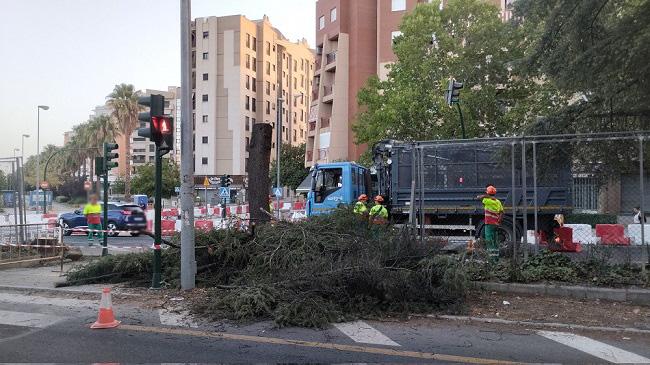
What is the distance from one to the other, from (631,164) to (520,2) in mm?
4311

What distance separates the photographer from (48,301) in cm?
944

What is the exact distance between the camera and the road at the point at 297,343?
19.7 ft

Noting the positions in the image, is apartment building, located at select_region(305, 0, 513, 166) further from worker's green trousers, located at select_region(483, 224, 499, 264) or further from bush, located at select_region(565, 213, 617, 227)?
worker's green trousers, located at select_region(483, 224, 499, 264)

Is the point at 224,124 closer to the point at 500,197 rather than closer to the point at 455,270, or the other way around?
the point at 500,197

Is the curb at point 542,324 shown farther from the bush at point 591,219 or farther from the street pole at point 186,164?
the bush at point 591,219

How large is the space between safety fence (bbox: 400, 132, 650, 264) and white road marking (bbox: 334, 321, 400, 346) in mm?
2928

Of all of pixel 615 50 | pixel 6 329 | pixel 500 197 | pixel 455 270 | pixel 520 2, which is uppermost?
pixel 520 2

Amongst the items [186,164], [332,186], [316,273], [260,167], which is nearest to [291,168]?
[332,186]

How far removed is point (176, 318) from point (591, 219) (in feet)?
35.5

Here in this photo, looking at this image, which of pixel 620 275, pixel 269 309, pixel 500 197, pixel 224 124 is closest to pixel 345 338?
pixel 269 309

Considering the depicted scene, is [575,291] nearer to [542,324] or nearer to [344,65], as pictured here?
[542,324]

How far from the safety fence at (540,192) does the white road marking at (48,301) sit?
20.3 feet

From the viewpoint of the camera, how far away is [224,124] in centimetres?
7544

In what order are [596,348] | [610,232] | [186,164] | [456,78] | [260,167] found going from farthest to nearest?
[456,78] < [610,232] < [260,167] < [186,164] < [596,348]
